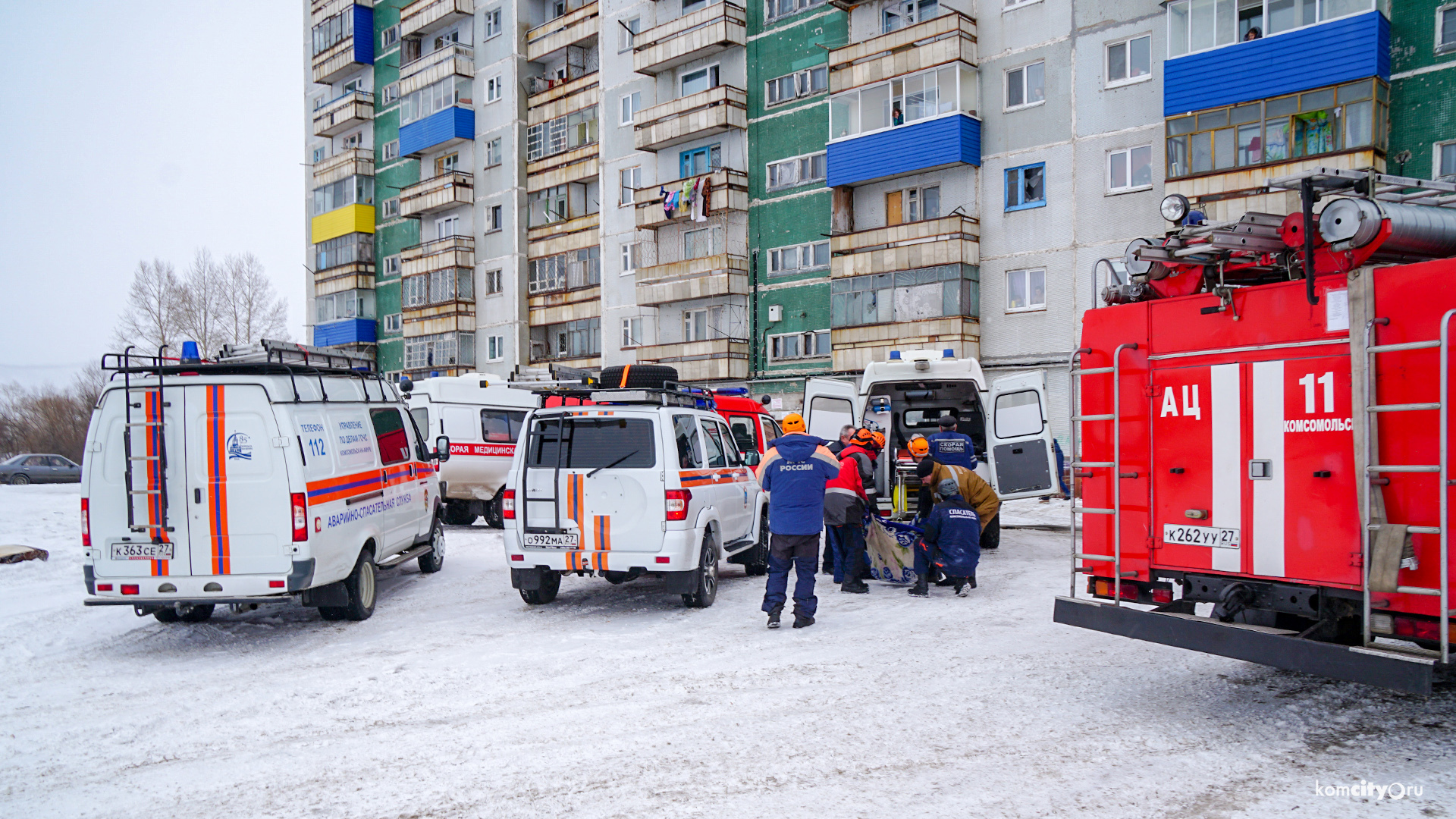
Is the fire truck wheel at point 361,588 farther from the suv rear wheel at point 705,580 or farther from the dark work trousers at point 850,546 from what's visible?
the dark work trousers at point 850,546

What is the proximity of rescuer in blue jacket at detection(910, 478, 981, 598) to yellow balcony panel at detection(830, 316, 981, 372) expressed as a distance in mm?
15438

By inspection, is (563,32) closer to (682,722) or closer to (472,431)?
(472,431)

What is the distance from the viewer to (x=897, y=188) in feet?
94.5

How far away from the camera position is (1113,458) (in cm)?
655

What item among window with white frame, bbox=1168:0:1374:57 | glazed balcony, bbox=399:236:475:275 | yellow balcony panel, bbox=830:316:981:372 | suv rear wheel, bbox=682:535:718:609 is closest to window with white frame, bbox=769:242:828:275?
yellow balcony panel, bbox=830:316:981:372

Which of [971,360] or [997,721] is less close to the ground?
[971,360]

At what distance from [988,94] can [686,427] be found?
20420 mm

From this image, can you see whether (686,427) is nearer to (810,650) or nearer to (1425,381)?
(810,650)

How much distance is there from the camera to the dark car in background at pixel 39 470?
36812 mm

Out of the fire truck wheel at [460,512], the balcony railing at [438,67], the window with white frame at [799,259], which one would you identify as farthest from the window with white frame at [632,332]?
the fire truck wheel at [460,512]

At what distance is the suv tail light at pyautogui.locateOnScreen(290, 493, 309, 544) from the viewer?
830 cm

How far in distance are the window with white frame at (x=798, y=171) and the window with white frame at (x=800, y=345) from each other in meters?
4.75

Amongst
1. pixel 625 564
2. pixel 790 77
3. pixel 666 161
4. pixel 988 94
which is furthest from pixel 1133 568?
pixel 666 161

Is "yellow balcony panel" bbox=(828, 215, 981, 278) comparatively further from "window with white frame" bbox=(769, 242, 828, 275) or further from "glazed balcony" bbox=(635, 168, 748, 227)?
"glazed balcony" bbox=(635, 168, 748, 227)
